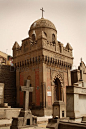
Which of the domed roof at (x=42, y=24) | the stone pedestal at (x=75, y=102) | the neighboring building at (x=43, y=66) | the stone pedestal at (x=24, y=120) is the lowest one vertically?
the stone pedestal at (x=24, y=120)

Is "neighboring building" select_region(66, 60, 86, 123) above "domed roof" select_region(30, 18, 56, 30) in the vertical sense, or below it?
below

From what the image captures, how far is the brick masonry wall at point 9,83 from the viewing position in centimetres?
2369

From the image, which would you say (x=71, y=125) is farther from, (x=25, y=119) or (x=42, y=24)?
(x=42, y=24)

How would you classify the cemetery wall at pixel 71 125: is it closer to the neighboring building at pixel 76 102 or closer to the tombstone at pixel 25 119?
the tombstone at pixel 25 119

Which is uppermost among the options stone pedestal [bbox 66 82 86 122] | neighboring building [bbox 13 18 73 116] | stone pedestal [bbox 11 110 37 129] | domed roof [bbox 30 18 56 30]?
domed roof [bbox 30 18 56 30]

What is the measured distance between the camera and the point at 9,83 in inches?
968

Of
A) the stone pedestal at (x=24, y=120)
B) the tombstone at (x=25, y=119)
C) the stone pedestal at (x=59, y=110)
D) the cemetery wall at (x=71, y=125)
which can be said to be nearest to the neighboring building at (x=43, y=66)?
the stone pedestal at (x=59, y=110)

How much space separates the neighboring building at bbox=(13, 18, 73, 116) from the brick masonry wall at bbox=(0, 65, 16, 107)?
107 cm

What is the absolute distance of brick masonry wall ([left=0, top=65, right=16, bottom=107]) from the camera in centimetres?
2369

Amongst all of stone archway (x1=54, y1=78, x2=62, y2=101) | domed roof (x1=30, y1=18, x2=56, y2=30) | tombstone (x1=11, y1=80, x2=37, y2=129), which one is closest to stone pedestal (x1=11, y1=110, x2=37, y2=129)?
tombstone (x1=11, y1=80, x2=37, y2=129)

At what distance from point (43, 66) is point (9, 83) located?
6.38 metres

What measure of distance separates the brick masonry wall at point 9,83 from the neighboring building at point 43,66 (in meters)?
1.07

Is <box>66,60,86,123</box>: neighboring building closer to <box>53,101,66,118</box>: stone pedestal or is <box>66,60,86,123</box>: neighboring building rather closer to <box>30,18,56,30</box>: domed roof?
<box>53,101,66,118</box>: stone pedestal

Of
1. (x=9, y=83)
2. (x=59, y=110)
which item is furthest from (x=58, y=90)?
(x=59, y=110)
